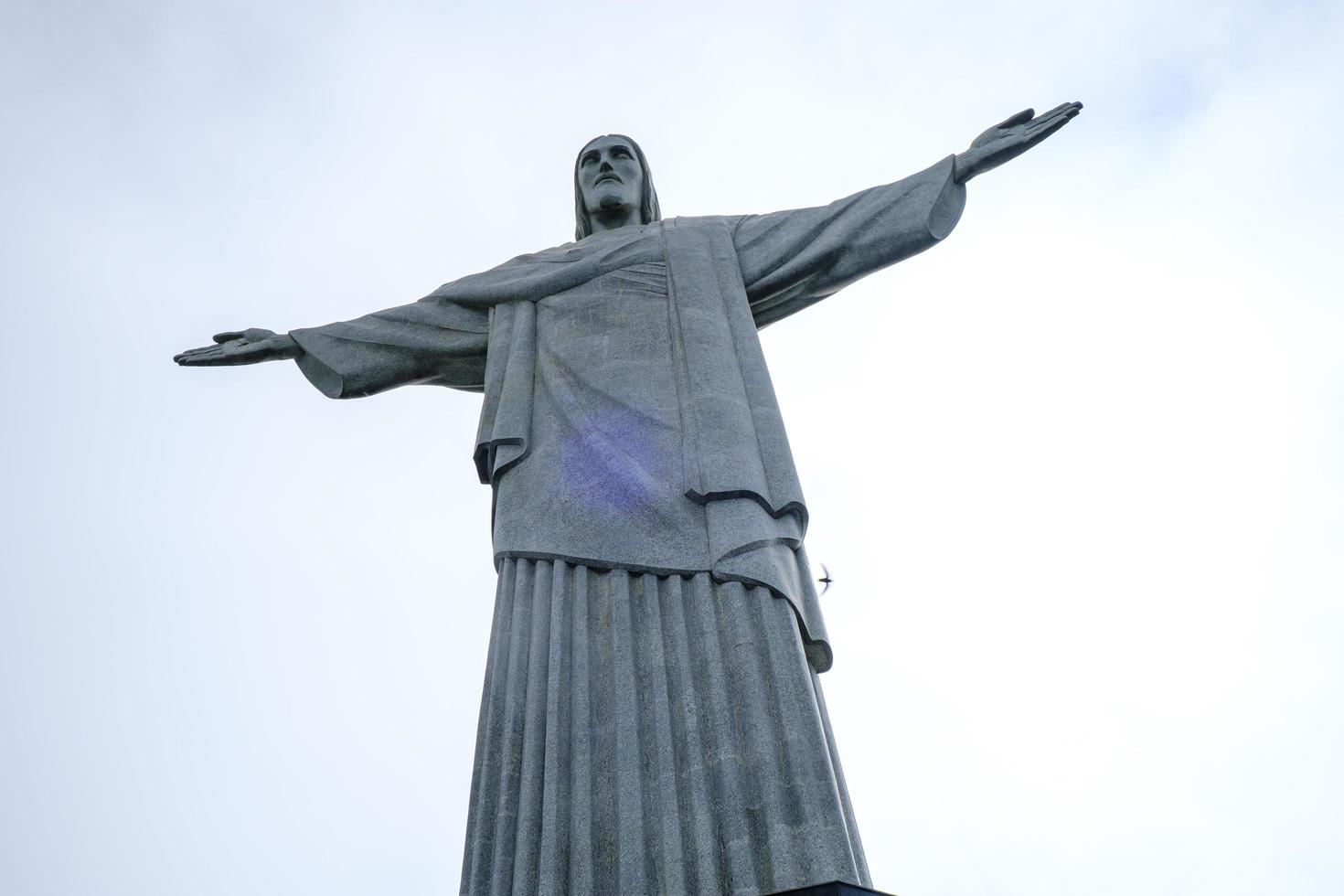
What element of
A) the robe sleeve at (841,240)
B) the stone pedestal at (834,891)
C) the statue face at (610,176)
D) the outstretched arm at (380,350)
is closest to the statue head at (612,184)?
the statue face at (610,176)

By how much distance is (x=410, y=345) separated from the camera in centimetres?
1007

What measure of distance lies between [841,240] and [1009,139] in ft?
4.01

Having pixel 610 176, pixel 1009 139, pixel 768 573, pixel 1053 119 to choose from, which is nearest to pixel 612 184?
pixel 610 176

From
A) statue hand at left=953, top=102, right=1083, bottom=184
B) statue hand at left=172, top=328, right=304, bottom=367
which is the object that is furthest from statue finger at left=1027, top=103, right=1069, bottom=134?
statue hand at left=172, top=328, right=304, bottom=367

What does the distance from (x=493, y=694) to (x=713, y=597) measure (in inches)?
46.8

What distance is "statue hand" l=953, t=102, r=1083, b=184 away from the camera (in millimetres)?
9289

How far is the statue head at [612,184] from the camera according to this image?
10836 millimetres

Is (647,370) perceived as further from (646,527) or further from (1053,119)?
(1053,119)

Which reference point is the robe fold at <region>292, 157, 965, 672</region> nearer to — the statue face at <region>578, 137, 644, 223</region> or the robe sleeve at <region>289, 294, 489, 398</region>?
the robe sleeve at <region>289, 294, 489, 398</region>

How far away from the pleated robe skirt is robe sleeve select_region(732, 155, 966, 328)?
2.87 meters

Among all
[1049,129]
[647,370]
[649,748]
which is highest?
[1049,129]

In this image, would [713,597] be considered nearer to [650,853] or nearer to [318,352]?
[650,853]

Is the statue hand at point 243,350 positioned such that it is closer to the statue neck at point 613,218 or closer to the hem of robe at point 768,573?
the statue neck at point 613,218

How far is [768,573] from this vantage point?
7.47m
